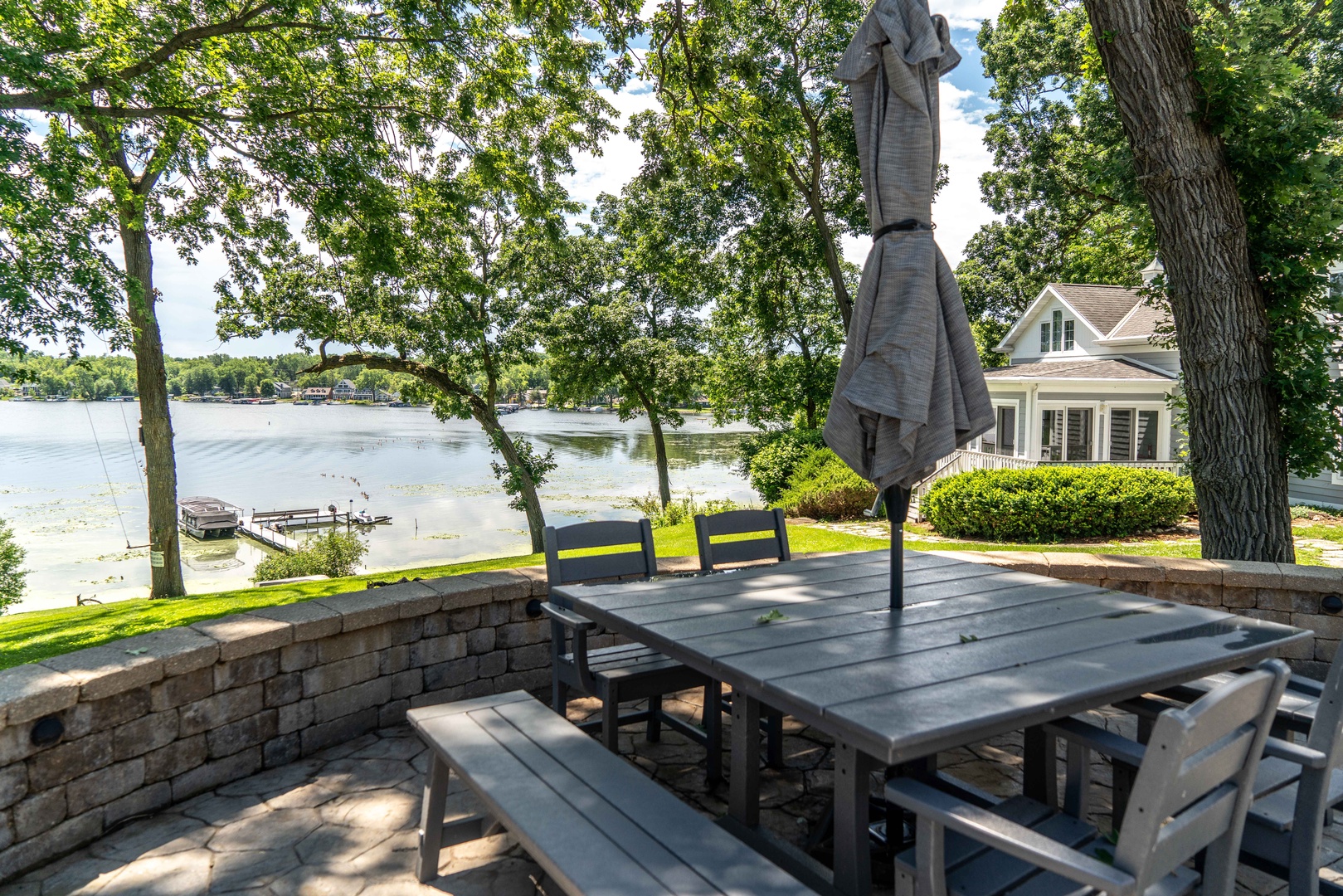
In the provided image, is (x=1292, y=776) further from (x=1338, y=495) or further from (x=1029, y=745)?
(x=1338, y=495)

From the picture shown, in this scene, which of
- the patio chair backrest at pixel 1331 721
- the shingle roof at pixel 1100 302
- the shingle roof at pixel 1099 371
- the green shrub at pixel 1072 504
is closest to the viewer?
the patio chair backrest at pixel 1331 721

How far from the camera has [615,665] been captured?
3139 mm

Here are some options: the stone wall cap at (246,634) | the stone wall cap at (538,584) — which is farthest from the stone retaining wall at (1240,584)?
the stone wall cap at (246,634)

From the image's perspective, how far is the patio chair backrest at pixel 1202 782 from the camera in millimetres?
1386

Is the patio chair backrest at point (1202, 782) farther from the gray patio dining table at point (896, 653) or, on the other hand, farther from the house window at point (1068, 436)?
the house window at point (1068, 436)

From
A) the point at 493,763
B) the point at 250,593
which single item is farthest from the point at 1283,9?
the point at 250,593

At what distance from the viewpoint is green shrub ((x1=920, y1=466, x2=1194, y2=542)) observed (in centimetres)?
1082

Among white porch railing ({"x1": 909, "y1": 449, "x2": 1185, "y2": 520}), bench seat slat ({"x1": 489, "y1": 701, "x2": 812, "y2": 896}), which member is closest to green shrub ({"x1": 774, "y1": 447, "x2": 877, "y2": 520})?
white porch railing ({"x1": 909, "y1": 449, "x2": 1185, "y2": 520})

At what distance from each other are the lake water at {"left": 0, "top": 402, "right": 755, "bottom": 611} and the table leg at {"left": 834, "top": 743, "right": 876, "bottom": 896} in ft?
38.8

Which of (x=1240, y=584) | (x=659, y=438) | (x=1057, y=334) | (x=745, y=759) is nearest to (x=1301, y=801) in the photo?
(x=745, y=759)

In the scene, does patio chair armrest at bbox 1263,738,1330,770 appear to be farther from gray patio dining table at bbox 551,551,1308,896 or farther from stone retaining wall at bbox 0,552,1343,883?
stone retaining wall at bbox 0,552,1343,883

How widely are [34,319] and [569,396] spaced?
16.1 meters

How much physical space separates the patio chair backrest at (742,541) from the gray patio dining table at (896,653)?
0.51 meters

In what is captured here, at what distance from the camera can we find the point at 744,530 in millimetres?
3926
